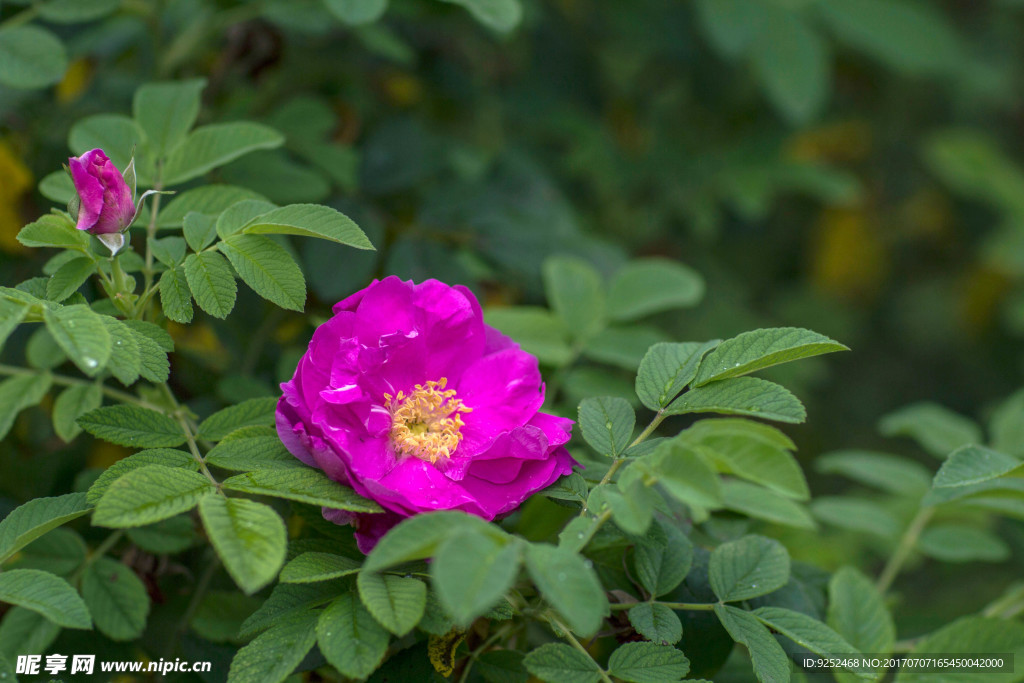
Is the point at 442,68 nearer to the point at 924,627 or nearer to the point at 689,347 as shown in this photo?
the point at 689,347

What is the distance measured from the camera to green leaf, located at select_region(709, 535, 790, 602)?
0.78m

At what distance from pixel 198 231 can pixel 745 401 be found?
1.77ft

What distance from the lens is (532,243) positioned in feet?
4.39

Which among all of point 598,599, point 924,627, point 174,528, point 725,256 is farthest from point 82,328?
point 725,256

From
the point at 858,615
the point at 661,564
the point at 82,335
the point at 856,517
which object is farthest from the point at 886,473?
the point at 82,335

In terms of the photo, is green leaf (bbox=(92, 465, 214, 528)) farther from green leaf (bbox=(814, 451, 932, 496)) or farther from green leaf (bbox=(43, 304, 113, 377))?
green leaf (bbox=(814, 451, 932, 496))

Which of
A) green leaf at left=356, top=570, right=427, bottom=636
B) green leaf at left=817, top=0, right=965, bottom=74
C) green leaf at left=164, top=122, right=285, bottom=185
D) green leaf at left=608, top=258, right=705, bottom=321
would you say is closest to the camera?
green leaf at left=356, top=570, right=427, bottom=636

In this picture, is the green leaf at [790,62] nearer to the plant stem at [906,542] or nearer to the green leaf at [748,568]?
the plant stem at [906,542]

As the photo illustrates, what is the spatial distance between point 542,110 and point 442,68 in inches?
9.5

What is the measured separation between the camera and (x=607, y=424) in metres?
0.78

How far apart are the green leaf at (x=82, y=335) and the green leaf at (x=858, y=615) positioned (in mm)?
791

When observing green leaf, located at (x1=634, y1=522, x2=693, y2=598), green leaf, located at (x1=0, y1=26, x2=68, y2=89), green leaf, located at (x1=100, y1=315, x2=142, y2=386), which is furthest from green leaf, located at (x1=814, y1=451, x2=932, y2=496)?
green leaf, located at (x1=0, y1=26, x2=68, y2=89)

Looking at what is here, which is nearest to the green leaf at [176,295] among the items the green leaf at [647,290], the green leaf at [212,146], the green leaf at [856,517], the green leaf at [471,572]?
the green leaf at [212,146]

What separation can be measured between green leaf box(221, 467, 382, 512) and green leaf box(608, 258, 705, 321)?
670 mm
